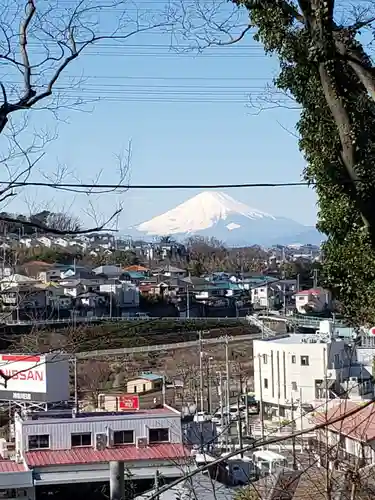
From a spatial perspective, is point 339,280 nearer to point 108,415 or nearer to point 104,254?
point 108,415

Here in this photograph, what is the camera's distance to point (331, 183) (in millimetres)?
3438

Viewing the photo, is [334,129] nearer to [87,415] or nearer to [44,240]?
[87,415]

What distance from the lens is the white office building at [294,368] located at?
1266cm

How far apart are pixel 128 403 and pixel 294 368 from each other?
3.51m

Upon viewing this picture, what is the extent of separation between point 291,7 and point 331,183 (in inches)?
33.7

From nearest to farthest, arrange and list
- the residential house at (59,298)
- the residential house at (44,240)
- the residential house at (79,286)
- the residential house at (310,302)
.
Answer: the residential house at (44,240) → the residential house at (59,298) → the residential house at (79,286) → the residential house at (310,302)

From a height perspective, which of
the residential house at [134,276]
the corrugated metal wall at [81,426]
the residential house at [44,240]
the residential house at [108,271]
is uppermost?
the residential house at [44,240]

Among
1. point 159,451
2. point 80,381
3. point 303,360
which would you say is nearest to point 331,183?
point 159,451

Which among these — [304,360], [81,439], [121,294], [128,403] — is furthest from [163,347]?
[81,439]

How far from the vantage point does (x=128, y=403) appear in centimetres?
1066

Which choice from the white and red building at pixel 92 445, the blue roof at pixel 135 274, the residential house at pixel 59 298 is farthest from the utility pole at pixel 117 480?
the blue roof at pixel 135 274

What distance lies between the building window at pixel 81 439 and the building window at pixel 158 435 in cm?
63

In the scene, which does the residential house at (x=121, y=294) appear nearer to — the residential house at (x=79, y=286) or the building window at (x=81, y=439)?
the residential house at (x=79, y=286)

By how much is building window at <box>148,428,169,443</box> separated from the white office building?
4466mm
